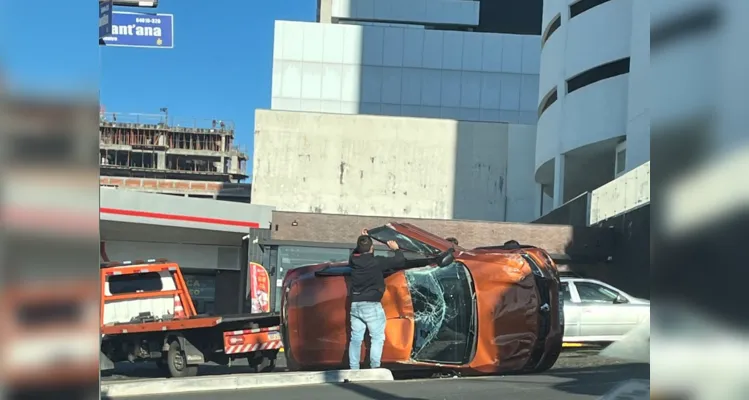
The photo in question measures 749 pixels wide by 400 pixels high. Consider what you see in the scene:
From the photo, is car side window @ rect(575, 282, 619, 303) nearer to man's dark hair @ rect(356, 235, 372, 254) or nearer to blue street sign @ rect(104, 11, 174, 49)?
man's dark hair @ rect(356, 235, 372, 254)

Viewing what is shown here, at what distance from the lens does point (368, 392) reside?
6266 mm

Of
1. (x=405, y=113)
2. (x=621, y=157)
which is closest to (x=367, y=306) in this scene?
(x=621, y=157)

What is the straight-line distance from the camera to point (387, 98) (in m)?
51.7

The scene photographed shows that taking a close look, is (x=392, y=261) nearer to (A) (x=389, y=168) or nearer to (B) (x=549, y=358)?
(B) (x=549, y=358)

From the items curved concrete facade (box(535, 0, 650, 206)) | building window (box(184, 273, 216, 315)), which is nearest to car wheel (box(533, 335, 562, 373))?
curved concrete facade (box(535, 0, 650, 206))

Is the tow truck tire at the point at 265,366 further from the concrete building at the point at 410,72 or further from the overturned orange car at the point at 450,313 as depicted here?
the concrete building at the point at 410,72

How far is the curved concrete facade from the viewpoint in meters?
23.3

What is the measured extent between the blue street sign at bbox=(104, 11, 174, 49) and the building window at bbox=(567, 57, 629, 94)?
20.1 m

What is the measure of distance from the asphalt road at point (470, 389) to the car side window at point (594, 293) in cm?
597

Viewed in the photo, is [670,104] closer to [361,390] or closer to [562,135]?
[361,390]

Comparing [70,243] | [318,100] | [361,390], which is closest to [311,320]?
[361,390]

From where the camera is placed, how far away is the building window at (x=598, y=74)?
84.2 feet

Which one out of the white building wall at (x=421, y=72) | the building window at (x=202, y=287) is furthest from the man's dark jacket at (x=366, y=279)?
the white building wall at (x=421, y=72)

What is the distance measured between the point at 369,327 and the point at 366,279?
0.50 metres
